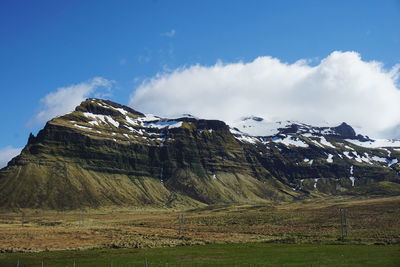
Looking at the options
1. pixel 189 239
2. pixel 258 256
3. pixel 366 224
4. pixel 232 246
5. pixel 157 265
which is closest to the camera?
pixel 157 265

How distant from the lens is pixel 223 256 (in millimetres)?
54438

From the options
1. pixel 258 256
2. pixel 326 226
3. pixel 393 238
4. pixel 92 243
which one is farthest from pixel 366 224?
pixel 92 243

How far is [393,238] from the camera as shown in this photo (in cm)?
6944

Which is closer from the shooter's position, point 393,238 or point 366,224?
point 393,238

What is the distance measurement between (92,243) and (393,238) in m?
51.0

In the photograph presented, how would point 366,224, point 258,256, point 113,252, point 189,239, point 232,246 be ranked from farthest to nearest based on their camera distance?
point 366,224 → point 189,239 → point 232,246 → point 113,252 → point 258,256

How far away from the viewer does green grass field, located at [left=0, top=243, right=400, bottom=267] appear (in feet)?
155

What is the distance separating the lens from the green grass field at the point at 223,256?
4716 cm

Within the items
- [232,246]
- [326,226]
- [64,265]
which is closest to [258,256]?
[232,246]

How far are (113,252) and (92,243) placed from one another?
1249 centimetres

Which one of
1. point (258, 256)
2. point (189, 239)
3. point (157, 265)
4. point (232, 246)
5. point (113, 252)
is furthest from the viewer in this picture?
point (189, 239)

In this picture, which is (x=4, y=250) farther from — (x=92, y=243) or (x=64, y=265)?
(x=64, y=265)

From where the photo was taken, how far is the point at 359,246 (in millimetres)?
62500

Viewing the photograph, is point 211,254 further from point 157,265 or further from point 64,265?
point 64,265
